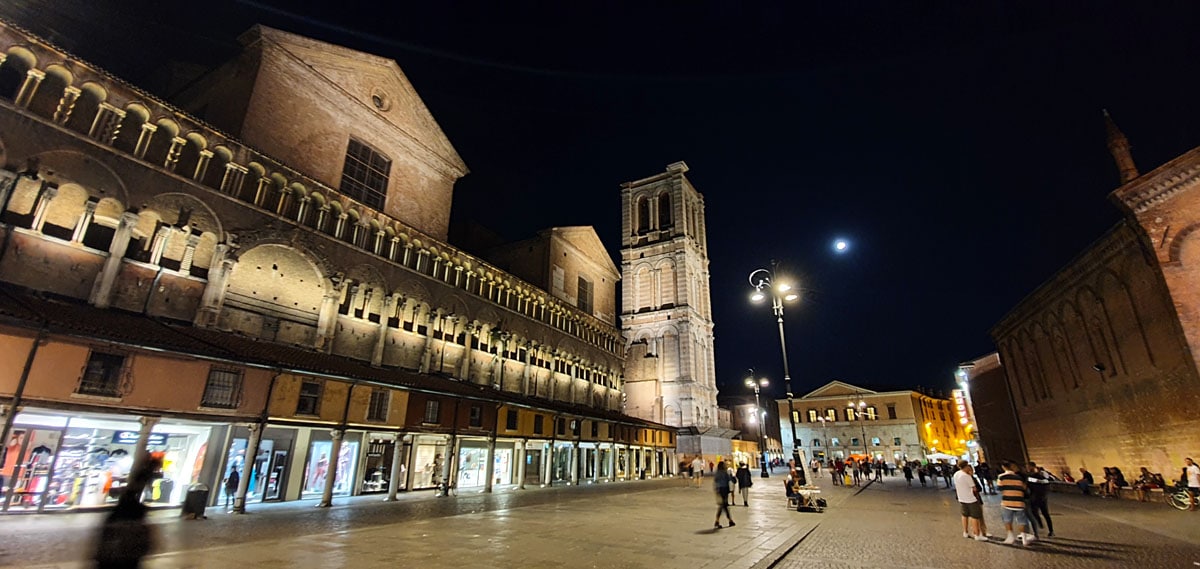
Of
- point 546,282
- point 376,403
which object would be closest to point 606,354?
point 546,282

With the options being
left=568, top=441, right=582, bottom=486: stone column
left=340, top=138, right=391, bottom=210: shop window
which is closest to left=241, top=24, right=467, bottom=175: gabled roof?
left=340, top=138, right=391, bottom=210: shop window

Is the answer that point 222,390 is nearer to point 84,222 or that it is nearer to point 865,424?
point 84,222

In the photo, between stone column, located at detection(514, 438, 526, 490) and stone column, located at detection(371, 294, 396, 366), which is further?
stone column, located at detection(514, 438, 526, 490)

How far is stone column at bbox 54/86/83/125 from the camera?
14414 millimetres

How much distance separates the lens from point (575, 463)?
3092cm

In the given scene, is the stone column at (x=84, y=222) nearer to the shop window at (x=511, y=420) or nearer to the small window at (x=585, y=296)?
the shop window at (x=511, y=420)

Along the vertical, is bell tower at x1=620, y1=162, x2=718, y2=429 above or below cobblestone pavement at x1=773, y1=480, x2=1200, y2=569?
above

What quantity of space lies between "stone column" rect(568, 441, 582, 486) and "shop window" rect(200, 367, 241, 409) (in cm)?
1930

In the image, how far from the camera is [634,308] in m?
52.4

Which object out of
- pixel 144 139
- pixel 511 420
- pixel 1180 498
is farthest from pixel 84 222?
pixel 1180 498

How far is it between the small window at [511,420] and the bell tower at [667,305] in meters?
23.5

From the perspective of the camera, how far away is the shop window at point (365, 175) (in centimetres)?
2470

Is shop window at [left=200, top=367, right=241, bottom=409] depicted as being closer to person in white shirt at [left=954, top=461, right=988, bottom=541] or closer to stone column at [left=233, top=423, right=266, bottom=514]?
stone column at [left=233, top=423, right=266, bottom=514]

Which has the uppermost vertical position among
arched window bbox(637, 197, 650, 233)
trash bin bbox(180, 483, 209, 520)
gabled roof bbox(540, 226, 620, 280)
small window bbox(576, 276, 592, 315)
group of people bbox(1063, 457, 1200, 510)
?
arched window bbox(637, 197, 650, 233)
